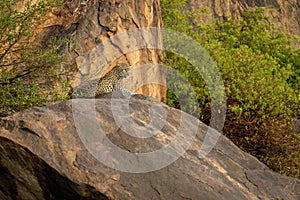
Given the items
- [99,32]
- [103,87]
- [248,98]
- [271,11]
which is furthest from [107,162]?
[271,11]

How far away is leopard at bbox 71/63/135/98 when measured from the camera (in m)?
10.0

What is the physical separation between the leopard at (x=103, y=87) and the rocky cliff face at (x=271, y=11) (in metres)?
14.7

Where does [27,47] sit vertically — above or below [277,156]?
above

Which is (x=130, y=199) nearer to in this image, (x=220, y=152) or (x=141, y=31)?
(x=220, y=152)

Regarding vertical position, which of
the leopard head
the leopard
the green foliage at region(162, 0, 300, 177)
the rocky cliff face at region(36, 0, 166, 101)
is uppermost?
the rocky cliff face at region(36, 0, 166, 101)

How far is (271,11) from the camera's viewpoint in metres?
27.1

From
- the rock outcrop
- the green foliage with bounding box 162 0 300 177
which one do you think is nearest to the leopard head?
the rock outcrop

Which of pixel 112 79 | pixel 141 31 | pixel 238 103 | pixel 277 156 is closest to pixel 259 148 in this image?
pixel 277 156

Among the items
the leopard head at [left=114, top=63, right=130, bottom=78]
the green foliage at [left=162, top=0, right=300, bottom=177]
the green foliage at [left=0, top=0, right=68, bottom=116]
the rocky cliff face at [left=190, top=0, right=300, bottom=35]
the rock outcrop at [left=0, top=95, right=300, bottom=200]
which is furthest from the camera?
the rocky cliff face at [left=190, top=0, right=300, bottom=35]

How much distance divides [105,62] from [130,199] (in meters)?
6.76

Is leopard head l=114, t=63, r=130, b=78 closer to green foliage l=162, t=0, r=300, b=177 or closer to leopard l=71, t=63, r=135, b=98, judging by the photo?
leopard l=71, t=63, r=135, b=98

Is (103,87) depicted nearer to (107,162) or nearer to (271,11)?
(107,162)

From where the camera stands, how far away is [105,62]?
1278 centimetres

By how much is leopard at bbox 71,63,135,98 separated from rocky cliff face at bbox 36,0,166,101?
1861 mm
